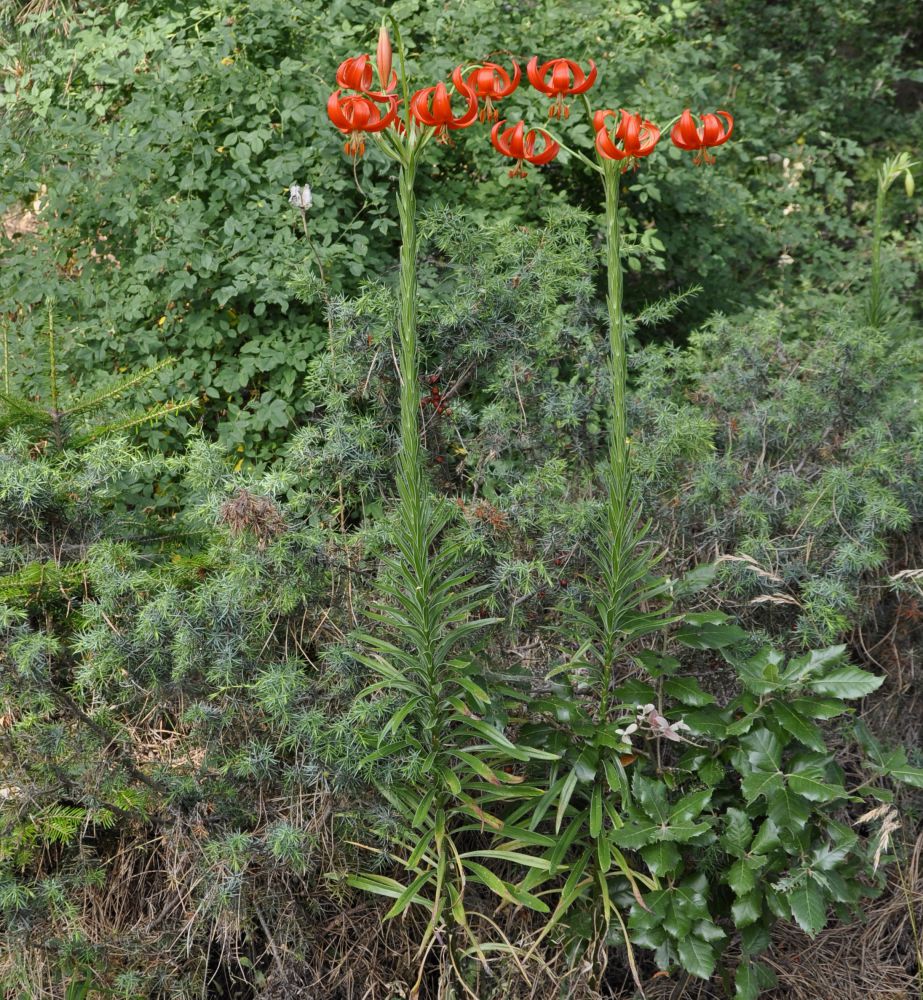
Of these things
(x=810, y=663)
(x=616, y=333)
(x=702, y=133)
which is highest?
(x=702, y=133)

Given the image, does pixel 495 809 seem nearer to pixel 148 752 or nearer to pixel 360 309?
pixel 148 752

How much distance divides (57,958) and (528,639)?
150cm

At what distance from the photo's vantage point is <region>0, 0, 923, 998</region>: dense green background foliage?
2.85 m

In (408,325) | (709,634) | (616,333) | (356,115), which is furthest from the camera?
(709,634)

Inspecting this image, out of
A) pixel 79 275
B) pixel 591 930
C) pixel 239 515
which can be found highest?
pixel 79 275

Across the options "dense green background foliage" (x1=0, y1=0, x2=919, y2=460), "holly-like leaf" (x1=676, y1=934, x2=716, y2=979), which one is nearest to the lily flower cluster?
"dense green background foliage" (x1=0, y1=0, x2=919, y2=460)

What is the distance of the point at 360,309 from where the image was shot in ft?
10.3

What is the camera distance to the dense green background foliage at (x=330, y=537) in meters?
2.85

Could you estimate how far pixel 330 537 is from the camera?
3080mm

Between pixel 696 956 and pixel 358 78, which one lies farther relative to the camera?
pixel 696 956

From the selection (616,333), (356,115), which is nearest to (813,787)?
(616,333)

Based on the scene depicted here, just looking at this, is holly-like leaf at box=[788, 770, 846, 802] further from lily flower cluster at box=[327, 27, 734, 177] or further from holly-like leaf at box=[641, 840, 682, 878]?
lily flower cluster at box=[327, 27, 734, 177]

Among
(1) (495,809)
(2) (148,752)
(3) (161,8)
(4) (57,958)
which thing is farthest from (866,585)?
(3) (161,8)

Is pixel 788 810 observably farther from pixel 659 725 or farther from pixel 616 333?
pixel 616 333
